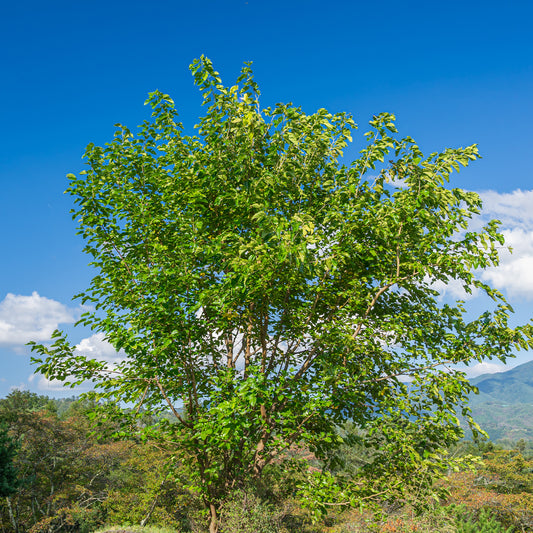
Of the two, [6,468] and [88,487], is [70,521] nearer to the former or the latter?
[88,487]

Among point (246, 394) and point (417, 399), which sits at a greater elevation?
point (246, 394)

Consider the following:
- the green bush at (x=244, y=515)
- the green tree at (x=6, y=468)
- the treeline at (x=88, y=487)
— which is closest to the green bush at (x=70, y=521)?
the treeline at (x=88, y=487)

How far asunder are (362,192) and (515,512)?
3131 cm

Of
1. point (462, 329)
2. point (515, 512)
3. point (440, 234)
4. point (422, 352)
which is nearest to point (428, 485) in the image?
point (422, 352)

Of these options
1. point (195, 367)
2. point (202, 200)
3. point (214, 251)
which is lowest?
point (195, 367)

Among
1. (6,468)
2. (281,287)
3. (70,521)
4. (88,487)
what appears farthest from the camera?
(88,487)

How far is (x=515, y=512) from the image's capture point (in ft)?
91.6

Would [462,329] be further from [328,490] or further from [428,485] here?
[328,490]

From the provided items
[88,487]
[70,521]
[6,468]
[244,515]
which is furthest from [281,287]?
[88,487]

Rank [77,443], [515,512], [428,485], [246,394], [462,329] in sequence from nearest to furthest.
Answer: [246,394], [428,485], [462,329], [515,512], [77,443]

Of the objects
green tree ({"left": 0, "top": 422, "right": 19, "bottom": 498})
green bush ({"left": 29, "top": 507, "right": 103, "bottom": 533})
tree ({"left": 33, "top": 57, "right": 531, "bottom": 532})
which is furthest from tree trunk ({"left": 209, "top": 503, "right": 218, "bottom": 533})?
green bush ({"left": 29, "top": 507, "right": 103, "bottom": 533})

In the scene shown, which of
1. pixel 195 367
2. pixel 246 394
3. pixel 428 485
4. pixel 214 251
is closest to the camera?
pixel 246 394

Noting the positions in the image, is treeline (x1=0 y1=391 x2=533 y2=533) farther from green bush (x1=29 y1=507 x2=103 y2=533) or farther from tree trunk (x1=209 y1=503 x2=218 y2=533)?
tree trunk (x1=209 y1=503 x2=218 y2=533)

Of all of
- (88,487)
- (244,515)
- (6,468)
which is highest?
(6,468)
